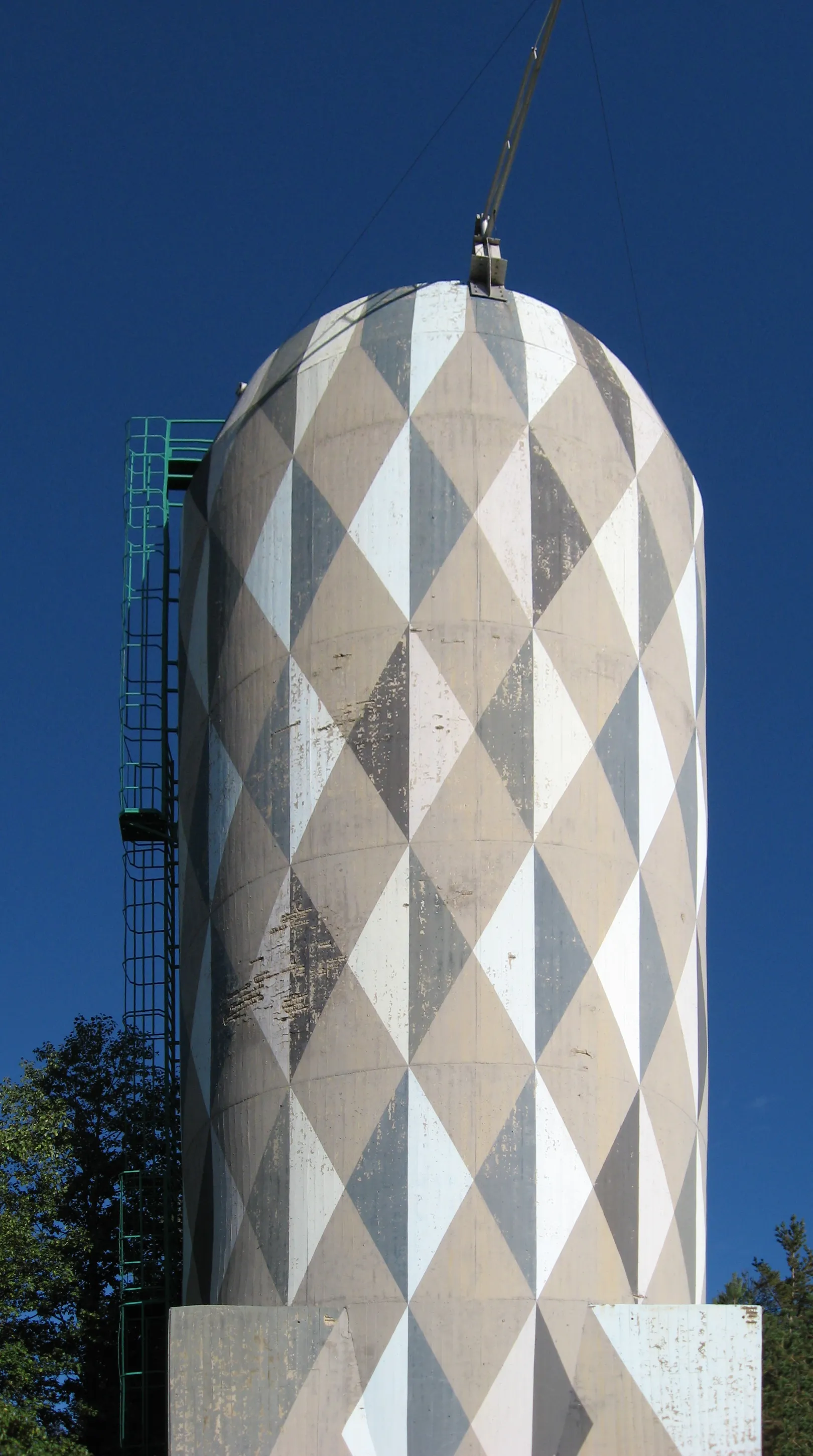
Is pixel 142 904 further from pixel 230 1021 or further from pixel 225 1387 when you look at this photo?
pixel 225 1387

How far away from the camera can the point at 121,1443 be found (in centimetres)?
2439

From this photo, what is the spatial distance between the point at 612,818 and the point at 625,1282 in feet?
14.7

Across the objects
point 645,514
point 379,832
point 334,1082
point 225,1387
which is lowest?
point 225,1387

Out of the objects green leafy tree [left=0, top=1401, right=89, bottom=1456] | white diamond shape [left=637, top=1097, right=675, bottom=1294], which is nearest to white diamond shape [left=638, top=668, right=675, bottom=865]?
white diamond shape [left=637, top=1097, right=675, bottom=1294]

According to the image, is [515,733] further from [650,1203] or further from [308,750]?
[650,1203]

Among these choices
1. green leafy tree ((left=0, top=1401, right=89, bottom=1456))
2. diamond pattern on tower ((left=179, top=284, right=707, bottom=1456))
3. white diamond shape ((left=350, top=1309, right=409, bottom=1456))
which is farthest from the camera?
green leafy tree ((left=0, top=1401, right=89, bottom=1456))

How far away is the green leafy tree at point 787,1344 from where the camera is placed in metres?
29.4

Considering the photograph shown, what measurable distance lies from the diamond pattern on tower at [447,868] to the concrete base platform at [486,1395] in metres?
0.05

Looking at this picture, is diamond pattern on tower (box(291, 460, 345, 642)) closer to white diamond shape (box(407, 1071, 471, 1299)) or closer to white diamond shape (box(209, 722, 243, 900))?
white diamond shape (box(209, 722, 243, 900))

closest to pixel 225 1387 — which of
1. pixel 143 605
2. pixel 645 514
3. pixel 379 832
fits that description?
pixel 379 832

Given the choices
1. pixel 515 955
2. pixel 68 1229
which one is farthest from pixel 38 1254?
pixel 515 955

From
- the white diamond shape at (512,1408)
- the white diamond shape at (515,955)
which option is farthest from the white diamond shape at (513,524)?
the white diamond shape at (512,1408)

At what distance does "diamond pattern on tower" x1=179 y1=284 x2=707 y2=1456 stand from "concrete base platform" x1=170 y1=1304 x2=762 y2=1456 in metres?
0.05

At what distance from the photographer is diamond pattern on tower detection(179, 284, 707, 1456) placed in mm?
17672
